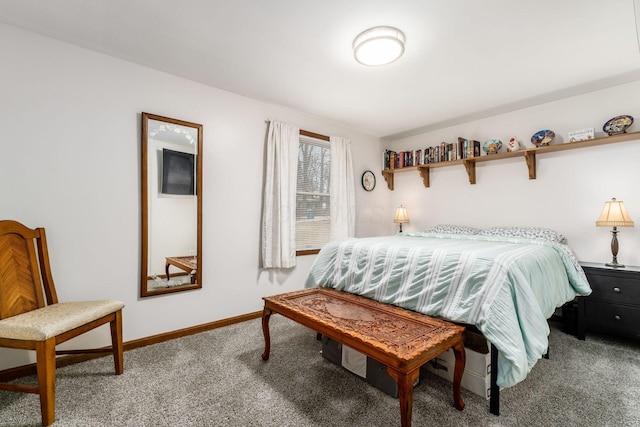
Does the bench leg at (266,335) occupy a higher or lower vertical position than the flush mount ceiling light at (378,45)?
lower

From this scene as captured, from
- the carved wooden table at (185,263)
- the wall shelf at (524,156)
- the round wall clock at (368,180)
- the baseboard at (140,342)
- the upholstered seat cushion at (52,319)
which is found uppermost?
the wall shelf at (524,156)

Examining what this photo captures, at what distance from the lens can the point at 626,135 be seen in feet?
8.27

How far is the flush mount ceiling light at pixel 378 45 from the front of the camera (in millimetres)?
1868

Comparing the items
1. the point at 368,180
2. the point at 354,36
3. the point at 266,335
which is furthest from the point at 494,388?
the point at 368,180

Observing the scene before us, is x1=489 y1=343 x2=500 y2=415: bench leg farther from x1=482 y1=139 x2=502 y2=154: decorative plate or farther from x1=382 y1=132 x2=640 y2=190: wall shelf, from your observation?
x1=482 y1=139 x2=502 y2=154: decorative plate

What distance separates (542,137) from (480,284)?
7.70ft

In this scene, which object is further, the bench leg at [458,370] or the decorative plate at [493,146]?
the decorative plate at [493,146]

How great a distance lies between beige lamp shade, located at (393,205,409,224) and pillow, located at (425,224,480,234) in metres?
0.42

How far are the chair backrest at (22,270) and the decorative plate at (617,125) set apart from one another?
4.65 m

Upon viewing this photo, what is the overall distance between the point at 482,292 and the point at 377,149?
322 centimetres

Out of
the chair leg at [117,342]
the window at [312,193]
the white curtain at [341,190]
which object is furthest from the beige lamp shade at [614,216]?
the chair leg at [117,342]

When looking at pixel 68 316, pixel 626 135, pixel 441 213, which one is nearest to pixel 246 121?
pixel 68 316

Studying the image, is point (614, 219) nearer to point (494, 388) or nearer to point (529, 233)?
point (529, 233)

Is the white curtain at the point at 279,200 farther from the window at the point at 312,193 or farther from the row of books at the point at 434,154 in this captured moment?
the row of books at the point at 434,154
